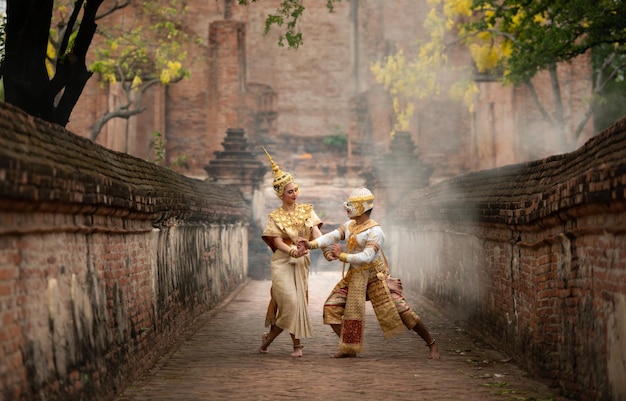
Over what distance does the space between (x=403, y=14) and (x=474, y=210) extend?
28856 mm

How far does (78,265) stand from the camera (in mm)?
6488

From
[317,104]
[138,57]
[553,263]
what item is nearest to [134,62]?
[138,57]

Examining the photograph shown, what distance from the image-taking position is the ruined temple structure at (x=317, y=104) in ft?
107

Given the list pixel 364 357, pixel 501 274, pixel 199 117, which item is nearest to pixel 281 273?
pixel 364 357

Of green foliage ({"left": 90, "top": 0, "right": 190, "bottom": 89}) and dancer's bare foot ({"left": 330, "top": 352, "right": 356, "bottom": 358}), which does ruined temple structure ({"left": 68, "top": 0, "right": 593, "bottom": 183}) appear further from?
dancer's bare foot ({"left": 330, "top": 352, "right": 356, "bottom": 358})

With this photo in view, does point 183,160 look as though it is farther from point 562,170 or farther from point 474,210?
point 562,170

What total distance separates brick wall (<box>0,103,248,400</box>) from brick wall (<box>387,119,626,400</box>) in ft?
10.9

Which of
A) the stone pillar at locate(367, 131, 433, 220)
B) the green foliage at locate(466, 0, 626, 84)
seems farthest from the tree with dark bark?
the stone pillar at locate(367, 131, 433, 220)

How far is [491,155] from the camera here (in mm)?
Result: 34438

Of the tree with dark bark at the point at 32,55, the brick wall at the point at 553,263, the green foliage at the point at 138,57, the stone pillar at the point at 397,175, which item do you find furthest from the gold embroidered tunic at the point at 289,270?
the stone pillar at the point at 397,175

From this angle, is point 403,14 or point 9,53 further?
point 403,14

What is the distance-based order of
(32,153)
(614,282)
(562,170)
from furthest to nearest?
1. (562,170)
2. (614,282)
3. (32,153)

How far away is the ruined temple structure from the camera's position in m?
32.6

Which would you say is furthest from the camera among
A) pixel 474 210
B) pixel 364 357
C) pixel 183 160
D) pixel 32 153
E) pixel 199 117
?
pixel 199 117
